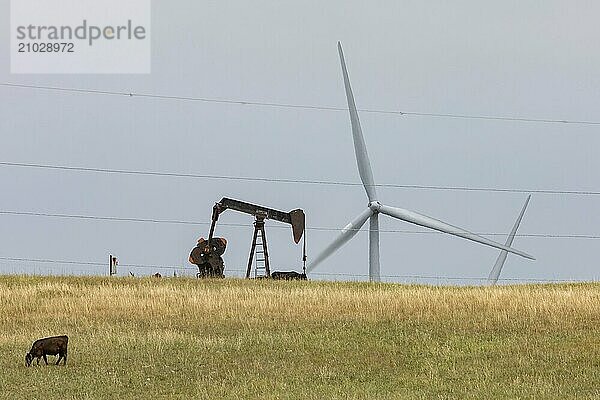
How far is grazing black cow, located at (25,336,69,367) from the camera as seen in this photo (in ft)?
76.0

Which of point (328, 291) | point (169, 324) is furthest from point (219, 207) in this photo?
point (169, 324)

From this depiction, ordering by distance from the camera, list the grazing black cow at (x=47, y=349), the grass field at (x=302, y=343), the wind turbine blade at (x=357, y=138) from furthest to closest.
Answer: the wind turbine blade at (x=357, y=138)
the grazing black cow at (x=47, y=349)
the grass field at (x=302, y=343)

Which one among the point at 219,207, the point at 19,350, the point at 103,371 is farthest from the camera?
the point at 219,207

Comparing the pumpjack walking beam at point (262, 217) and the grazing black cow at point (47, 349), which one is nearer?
the grazing black cow at point (47, 349)

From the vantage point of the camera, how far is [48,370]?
22.5 meters

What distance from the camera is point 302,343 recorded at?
26422mm

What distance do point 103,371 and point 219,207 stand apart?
34538mm

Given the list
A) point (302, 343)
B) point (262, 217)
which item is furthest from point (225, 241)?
point (302, 343)

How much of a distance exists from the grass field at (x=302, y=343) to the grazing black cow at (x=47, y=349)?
33cm

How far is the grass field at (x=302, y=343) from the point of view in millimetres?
20656

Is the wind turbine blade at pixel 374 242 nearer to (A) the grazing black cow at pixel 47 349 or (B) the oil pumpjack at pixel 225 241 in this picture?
(B) the oil pumpjack at pixel 225 241

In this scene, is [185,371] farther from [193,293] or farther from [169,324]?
[193,293]

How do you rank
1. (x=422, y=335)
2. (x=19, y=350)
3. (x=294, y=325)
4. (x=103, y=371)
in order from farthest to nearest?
(x=294, y=325) → (x=422, y=335) → (x=19, y=350) → (x=103, y=371)

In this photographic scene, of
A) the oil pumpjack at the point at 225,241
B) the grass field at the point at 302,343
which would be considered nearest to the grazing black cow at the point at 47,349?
the grass field at the point at 302,343
